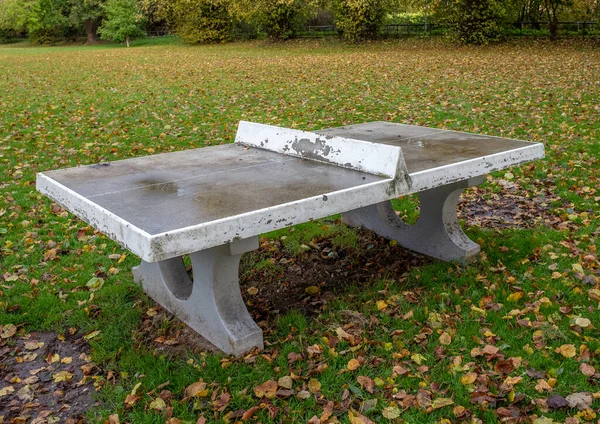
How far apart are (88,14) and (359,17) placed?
95.0 ft

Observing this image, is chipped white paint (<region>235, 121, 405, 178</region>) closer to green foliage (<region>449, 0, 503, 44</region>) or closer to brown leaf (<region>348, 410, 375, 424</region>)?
brown leaf (<region>348, 410, 375, 424</region>)

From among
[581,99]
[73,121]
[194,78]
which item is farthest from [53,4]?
[581,99]

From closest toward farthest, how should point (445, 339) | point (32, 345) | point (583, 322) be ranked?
point (445, 339) → point (583, 322) → point (32, 345)

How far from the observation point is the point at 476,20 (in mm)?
26000

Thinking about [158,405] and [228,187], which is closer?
[158,405]

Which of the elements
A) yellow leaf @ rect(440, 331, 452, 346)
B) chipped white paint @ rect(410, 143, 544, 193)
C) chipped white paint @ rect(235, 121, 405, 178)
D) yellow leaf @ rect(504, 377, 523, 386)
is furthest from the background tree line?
yellow leaf @ rect(504, 377, 523, 386)

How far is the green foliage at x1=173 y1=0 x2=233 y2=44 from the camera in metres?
36.6

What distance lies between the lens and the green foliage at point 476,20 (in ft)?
84.4

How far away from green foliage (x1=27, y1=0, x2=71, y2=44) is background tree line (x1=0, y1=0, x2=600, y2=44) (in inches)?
3.1

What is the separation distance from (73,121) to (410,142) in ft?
27.7

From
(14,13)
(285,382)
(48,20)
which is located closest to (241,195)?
(285,382)

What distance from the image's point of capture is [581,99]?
12.2 meters

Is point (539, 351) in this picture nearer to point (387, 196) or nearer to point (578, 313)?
point (578, 313)

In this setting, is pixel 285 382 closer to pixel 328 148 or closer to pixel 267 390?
pixel 267 390
